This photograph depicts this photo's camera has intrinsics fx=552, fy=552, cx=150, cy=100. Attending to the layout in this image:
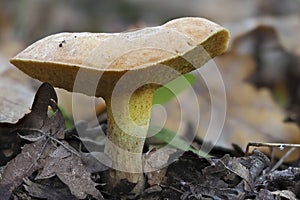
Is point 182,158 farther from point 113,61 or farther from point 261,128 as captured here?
point 261,128

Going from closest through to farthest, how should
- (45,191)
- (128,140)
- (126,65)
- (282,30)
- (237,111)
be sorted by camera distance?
(126,65)
(45,191)
(128,140)
(237,111)
(282,30)

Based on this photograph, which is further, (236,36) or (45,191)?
(236,36)

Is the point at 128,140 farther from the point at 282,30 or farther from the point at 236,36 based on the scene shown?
the point at 282,30

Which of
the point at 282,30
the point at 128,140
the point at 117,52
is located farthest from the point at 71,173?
the point at 282,30

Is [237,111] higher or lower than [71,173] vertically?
lower

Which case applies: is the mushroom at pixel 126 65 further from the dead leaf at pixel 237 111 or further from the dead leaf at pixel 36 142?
the dead leaf at pixel 237 111

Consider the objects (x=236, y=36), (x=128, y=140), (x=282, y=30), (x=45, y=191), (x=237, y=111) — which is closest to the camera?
(x=45, y=191)

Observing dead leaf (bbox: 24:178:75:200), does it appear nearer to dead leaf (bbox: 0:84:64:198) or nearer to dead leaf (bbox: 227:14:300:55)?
dead leaf (bbox: 0:84:64:198)
